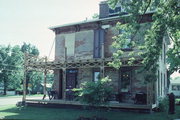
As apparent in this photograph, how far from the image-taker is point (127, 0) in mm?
13016

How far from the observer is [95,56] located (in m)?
19.1

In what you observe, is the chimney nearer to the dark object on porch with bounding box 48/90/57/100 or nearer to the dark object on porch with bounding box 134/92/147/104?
the dark object on porch with bounding box 134/92/147/104

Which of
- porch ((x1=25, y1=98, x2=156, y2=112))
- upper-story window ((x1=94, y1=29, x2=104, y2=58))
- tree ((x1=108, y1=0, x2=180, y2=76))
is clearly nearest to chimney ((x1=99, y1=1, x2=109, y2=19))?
upper-story window ((x1=94, y1=29, x2=104, y2=58))

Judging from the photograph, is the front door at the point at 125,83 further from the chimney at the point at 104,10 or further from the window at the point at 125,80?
the chimney at the point at 104,10

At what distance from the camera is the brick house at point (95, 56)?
17297 millimetres

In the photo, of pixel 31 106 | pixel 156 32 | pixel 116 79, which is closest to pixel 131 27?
pixel 156 32

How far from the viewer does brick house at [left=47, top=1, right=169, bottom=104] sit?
17.3 m

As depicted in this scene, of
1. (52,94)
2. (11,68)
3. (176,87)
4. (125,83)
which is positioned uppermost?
(11,68)

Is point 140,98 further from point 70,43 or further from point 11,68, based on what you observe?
point 11,68

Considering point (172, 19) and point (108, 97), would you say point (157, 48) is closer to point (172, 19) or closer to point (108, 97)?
point (172, 19)

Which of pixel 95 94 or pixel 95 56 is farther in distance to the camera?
pixel 95 56

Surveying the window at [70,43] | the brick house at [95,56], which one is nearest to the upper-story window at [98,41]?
the brick house at [95,56]

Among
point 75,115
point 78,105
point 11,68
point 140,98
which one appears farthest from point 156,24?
point 11,68

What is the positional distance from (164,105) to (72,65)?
7.92 metres
